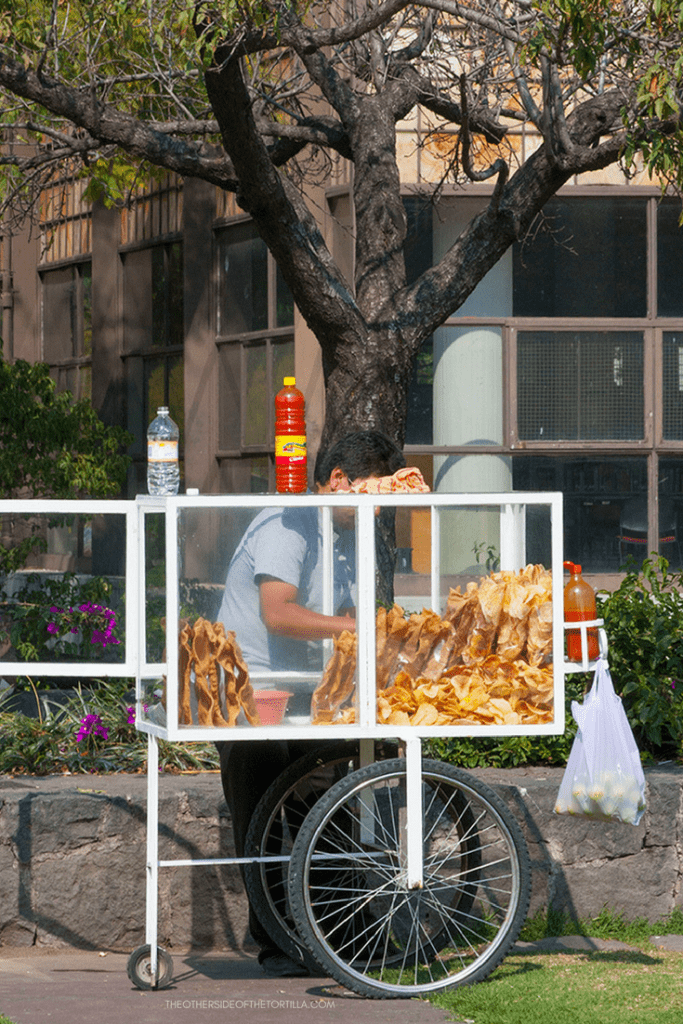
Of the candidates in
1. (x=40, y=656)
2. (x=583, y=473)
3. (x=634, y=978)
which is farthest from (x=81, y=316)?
(x=634, y=978)

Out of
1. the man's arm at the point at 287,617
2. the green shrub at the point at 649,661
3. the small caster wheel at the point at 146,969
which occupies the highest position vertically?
the man's arm at the point at 287,617

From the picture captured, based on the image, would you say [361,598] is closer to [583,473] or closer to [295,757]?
[295,757]

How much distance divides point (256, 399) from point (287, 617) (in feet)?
21.6

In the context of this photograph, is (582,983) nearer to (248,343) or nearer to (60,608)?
(60,608)

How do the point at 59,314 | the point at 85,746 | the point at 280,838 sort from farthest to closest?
the point at 59,314
the point at 85,746
the point at 280,838

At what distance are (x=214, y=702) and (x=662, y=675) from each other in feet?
9.09

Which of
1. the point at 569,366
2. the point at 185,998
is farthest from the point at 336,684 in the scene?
the point at 569,366

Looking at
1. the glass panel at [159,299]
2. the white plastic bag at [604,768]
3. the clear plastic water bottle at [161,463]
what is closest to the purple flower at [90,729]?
the clear plastic water bottle at [161,463]

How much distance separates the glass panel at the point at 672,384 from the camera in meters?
9.51

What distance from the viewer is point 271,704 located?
4.39 metres

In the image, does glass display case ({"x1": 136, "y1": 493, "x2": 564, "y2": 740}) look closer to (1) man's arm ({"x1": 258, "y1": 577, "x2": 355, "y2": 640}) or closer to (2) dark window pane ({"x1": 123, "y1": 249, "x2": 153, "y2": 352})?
(1) man's arm ({"x1": 258, "y1": 577, "x2": 355, "y2": 640})

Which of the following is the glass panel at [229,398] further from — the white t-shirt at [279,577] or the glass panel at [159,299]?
the white t-shirt at [279,577]

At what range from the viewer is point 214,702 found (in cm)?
439

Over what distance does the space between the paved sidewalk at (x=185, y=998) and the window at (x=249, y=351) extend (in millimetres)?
5828
